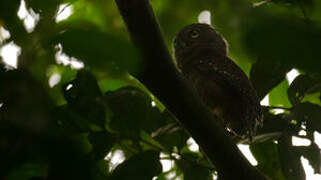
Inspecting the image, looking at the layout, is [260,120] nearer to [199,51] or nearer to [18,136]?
[199,51]

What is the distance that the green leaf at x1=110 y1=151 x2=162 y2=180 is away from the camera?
70.4 inches

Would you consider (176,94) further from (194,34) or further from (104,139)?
(194,34)

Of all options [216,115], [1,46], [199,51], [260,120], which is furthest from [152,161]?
[199,51]

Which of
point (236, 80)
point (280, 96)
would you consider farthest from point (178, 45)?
point (280, 96)

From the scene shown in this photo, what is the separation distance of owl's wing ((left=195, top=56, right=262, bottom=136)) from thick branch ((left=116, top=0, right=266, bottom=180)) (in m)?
0.87

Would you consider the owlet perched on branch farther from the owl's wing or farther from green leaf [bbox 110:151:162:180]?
green leaf [bbox 110:151:162:180]

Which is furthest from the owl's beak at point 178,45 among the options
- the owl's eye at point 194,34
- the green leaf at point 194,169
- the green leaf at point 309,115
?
the green leaf at point 309,115

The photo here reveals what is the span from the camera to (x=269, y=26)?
0.51 m

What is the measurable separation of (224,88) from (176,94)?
211 centimetres

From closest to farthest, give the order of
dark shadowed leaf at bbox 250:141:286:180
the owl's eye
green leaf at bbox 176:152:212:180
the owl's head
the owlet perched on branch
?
green leaf at bbox 176:152:212:180 < dark shadowed leaf at bbox 250:141:286:180 < the owlet perched on branch < the owl's head < the owl's eye

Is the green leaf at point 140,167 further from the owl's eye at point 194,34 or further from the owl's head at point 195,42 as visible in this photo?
the owl's eye at point 194,34

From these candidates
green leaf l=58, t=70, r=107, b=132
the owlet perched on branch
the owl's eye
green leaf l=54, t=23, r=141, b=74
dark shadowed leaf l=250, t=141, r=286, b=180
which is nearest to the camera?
green leaf l=54, t=23, r=141, b=74

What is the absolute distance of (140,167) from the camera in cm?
195

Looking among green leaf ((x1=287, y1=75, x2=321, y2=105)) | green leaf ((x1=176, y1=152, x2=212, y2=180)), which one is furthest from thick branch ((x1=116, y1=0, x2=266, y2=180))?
green leaf ((x1=287, y1=75, x2=321, y2=105))
